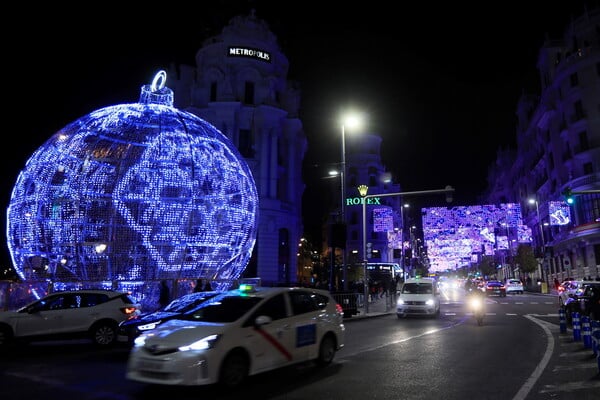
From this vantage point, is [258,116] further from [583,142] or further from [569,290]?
[583,142]

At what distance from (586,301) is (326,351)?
35.3ft

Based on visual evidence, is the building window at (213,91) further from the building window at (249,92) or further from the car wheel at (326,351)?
the car wheel at (326,351)

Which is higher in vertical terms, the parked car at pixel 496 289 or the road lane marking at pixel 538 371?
the parked car at pixel 496 289

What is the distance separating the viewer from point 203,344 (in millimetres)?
6590

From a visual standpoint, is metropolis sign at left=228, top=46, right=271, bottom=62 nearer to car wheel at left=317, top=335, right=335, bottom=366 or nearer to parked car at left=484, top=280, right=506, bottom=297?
parked car at left=484, top=280, right=506, bottom=297

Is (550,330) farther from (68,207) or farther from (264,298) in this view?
(68,207)

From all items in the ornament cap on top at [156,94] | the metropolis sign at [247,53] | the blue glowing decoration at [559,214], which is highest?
the metropolis sign at [247,53]

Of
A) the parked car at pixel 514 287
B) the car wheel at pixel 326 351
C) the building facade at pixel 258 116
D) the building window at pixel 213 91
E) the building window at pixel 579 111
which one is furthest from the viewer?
the parked car at pixel 514 287

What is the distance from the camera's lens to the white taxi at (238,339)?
6.48 meters

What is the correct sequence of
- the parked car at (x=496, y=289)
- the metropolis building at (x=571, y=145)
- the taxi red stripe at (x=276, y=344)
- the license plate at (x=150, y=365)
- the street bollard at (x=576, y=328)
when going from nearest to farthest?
the license plate at (x=150, y=365) → the taxi red stripe at (x=276, y=344) → the street bollard at (x=576, y=328) → the parked car at (x=496, y=289) → the metropolis building at (x=571, y=145)

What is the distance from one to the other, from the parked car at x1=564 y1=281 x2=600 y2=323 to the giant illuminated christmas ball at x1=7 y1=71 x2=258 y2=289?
13590mm

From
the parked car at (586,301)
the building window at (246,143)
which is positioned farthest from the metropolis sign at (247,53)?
the parked car at (586,301)

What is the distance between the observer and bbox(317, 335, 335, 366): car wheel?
29.1ft

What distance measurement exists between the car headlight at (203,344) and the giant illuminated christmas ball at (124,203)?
10.9m
